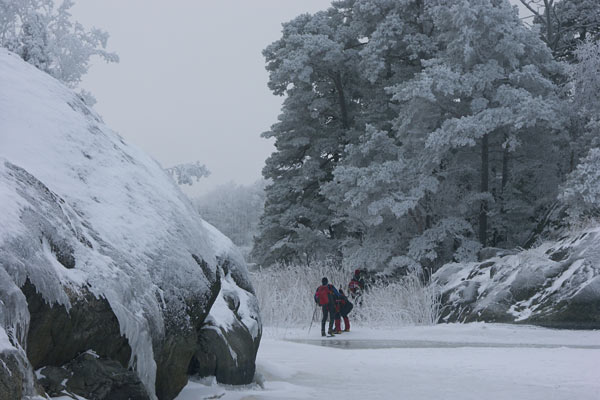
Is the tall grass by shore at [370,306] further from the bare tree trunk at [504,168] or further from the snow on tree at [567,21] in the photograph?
the snow on tree at [567,21]

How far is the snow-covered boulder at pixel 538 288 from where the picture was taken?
43.0 ft

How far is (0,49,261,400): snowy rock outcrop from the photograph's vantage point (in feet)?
10.3

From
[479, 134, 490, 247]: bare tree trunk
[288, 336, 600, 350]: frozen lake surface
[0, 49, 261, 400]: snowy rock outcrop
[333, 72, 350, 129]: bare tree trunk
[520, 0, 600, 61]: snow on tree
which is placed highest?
[520, 0, 600, 61]: snow on tree

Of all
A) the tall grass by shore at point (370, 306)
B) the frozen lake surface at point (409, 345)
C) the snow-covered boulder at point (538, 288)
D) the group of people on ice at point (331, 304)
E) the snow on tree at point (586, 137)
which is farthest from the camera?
the snow on tree at point (586, 137)

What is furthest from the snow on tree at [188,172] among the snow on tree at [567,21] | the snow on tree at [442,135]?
the snow on tree at [567,21]

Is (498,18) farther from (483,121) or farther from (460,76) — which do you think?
(483,121)

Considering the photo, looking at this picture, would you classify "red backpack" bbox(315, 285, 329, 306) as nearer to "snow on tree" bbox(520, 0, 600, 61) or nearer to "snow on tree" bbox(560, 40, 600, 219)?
"snow on tree" bbox(560, 40, 600, 219)

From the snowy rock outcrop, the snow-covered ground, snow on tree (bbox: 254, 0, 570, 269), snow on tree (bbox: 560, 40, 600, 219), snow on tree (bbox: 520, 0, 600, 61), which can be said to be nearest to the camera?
the snowy rock outcrop

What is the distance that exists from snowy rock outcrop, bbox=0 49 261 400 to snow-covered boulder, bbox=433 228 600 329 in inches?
349

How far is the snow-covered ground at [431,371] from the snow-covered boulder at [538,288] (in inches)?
49.3

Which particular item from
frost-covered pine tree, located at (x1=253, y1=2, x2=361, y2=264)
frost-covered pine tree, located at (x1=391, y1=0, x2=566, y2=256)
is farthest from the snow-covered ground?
frost-covered pine tree, located at (x1=253, y1=2, x2=361, y2=264)

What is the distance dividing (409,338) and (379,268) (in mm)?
9585

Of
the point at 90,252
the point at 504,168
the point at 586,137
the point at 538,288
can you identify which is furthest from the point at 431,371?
the point at 504,168

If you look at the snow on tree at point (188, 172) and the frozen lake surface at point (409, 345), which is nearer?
the frozen lake surface at point (409, 345)
